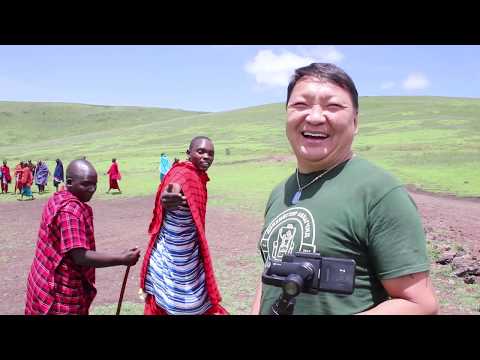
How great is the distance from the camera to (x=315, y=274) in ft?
4.97

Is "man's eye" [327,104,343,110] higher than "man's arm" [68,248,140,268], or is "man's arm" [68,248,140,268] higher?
"man's eye" [327,104,343,110]

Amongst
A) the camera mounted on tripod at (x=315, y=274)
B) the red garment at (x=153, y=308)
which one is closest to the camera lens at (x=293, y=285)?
the camera mounted on tripod at (x=315, y=274)

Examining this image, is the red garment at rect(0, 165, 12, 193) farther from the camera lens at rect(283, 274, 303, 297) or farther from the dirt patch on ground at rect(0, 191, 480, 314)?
the camera lens at rect(283, 274, 303, 297)

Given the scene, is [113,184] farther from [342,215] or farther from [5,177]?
[342,215]

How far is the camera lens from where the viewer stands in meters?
1.44

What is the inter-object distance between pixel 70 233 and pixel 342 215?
6.66 feet

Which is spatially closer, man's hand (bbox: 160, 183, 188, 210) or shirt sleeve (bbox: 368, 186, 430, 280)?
shirt sleeve (bbox: 368, 186, 430, 280)

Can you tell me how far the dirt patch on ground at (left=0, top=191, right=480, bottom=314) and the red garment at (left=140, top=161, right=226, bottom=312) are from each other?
179 centimetres

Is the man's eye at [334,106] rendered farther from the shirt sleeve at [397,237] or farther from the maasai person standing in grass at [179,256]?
the maasai person standing in grass at [179,256]

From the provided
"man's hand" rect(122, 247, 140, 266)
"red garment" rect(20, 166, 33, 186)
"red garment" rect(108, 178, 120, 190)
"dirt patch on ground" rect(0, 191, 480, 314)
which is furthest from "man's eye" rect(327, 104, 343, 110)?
"red garment" rect(20, 166, 33, 186)

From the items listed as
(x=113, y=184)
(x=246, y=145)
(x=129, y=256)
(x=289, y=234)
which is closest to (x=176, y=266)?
(x=129, y=256)
